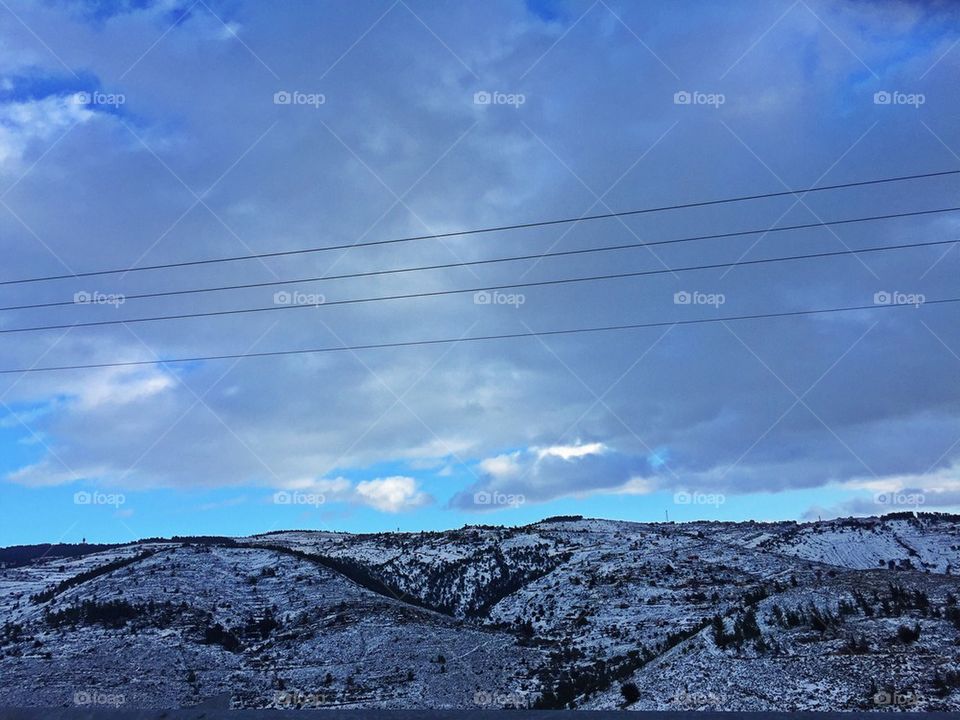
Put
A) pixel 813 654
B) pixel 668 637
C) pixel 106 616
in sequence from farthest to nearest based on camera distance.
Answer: pixel 106 616
pixel 668 637
pixel 813 654

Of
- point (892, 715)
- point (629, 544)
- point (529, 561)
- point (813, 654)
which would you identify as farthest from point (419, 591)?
point (892, 715)

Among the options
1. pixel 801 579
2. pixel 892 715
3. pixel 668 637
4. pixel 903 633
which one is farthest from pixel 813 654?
pixel 801 579

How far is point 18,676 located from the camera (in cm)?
3106

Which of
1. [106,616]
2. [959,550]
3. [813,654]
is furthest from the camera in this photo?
[959,550]

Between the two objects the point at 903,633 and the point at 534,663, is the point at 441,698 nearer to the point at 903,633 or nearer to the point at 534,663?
the point at 534,663

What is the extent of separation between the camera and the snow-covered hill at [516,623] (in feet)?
73.6

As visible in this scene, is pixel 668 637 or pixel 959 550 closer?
pixel 668 637

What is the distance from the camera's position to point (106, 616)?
40281 mm

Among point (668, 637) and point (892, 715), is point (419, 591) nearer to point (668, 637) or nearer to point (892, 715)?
point (668, 637)

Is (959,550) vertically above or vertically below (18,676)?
above

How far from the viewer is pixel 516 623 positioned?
4384 cm

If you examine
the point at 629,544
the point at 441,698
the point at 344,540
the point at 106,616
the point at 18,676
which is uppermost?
the point at 344,540

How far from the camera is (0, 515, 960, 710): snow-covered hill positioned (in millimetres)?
22422

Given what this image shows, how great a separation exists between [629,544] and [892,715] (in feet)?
182
